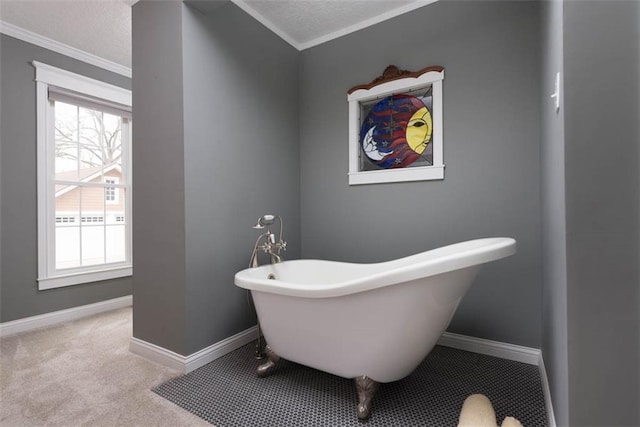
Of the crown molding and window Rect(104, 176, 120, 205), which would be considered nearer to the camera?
the crown molding

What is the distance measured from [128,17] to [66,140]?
4.28ft

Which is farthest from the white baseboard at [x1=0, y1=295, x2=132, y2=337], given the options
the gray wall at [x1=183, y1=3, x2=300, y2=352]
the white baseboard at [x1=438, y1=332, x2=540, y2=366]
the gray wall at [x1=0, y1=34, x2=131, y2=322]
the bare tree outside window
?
the white baseboard at [x1=438, y1=332, x2=540, y2=366]

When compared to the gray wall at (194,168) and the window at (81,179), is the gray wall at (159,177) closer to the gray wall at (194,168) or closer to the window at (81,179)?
the gray wall at (194,168)

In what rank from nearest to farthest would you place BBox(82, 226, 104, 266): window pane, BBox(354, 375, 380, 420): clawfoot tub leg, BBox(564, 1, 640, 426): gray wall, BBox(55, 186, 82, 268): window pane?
BBox(564, 1, 640, 426): gray wall
BBox(354, 375, 380, 420): clawfoot tub leg
BBox(55, 186, 82, 268): window pane
BBox(82, 226, 104, 266): window pane

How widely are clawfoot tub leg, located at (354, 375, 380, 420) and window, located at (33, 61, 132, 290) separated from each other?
2736 millimetres

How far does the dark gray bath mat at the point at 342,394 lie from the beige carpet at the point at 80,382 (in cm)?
12

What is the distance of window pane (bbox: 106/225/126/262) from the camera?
3.10 meters

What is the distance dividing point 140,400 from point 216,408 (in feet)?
1.33

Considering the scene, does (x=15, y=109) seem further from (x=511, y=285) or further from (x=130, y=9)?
(x=511, y=285)

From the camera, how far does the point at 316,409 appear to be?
1.44 metres

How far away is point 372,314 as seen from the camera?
132 centimetres

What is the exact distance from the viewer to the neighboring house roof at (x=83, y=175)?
2779mm

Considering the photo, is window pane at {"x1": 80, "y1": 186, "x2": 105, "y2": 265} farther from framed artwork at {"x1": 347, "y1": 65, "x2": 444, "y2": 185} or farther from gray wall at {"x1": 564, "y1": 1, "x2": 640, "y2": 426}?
gray wall at {"x1": 564, "y1": 1, "x2": 640, "y2": 426}

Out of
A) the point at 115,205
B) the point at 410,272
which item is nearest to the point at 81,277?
the point at 115,205
